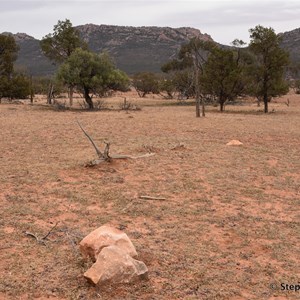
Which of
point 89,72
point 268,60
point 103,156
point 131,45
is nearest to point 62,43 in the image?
point 89,72

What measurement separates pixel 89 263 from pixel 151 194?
2.91 m

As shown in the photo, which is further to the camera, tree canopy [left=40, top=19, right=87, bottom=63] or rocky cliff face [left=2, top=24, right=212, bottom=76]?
rocky cliff face [left=2, top=24, right=212, bottom=76]

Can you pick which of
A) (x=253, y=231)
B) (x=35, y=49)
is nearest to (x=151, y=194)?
(x=253, y=231)

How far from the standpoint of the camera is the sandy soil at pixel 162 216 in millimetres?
4168

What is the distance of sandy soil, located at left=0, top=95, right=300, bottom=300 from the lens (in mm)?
4168

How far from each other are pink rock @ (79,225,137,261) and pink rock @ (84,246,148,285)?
17 centimetres

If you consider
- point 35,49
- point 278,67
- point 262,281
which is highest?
point 35,49

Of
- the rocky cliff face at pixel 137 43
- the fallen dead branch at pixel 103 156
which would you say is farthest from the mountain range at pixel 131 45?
the fallen dead branch at pixel 103 156

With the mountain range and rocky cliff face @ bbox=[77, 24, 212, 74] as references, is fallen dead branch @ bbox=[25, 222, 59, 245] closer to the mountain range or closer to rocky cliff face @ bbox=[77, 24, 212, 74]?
the mountain range

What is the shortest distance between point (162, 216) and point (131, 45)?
103 m

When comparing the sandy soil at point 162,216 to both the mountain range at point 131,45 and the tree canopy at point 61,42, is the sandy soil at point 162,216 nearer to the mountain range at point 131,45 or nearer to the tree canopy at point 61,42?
the tree canopy at point 61,42

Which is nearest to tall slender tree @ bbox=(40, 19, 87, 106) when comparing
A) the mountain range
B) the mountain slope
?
the mountain range

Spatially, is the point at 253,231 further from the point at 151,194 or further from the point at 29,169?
the point at 29,169

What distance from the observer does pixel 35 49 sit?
10525 centimetres
